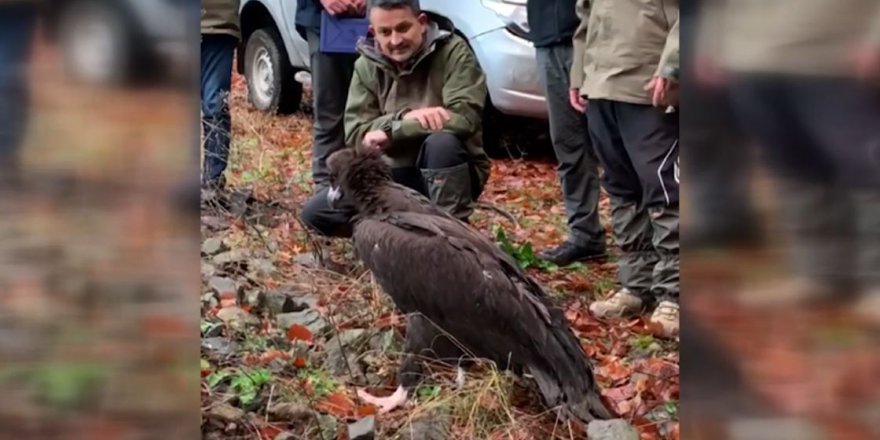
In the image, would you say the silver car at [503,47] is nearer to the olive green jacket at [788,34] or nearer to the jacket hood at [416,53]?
the jacket hood at [416,53]

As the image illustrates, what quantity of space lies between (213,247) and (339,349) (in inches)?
70.0

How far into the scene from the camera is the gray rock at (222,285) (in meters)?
5.34

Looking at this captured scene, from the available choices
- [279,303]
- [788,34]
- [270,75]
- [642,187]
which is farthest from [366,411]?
[270,75]

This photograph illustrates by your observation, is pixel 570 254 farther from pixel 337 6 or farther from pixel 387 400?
pixel 387 400

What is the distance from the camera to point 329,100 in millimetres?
7137

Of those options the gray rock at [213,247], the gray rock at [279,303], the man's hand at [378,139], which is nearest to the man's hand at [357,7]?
the man's hand at [378,139]

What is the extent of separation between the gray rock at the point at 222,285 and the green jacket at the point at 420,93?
0.90m

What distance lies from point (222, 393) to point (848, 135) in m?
2.78

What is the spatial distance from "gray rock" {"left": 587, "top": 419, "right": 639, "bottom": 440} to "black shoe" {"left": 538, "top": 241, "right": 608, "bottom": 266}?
2674mm

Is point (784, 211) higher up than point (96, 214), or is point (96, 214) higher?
point (784, 211)

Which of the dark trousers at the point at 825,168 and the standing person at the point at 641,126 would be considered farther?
the standing person at the point at 641,126

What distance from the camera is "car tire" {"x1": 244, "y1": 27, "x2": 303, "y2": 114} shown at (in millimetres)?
10945

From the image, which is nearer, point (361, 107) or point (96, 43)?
point (96, 43)

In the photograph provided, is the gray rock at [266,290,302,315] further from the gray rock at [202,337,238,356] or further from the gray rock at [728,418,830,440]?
the gray rock at [728,418,830,440]
